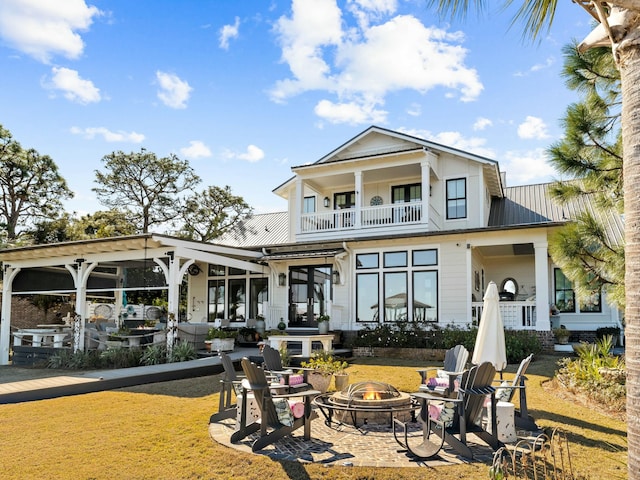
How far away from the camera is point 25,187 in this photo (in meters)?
30.9

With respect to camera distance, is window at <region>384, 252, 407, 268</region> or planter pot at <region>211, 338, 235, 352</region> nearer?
planter pot at <region>211, 338, 235, 352</region>

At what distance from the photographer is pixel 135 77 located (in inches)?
503

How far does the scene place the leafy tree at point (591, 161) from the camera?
7.74 meters

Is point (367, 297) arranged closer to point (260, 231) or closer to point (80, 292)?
point (260, 231)

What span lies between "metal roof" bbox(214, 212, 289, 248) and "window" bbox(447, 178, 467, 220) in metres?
7.10

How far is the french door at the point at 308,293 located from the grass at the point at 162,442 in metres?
8.08

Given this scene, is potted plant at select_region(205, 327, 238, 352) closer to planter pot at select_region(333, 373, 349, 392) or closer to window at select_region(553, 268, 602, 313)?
planter pot at select_region(333, 373, 349, 392)

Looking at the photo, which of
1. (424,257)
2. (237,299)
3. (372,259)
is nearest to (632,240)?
(424,257)

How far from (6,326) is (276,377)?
14031 millimetres

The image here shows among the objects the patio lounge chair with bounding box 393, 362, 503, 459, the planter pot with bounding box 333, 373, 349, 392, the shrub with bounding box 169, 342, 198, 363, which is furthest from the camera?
the shrub with bounding box 169, 342, 198, 363

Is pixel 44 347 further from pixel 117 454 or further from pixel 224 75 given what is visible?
pixel 117 454

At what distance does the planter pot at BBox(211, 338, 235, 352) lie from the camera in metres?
14.5

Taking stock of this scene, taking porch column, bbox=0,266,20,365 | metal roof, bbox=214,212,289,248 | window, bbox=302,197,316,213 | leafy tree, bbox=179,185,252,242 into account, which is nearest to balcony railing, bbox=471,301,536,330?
window, bbox=302,197,316,213

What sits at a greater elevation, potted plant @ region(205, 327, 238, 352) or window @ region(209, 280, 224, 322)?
window @ region(209, 280, 224, 322)
